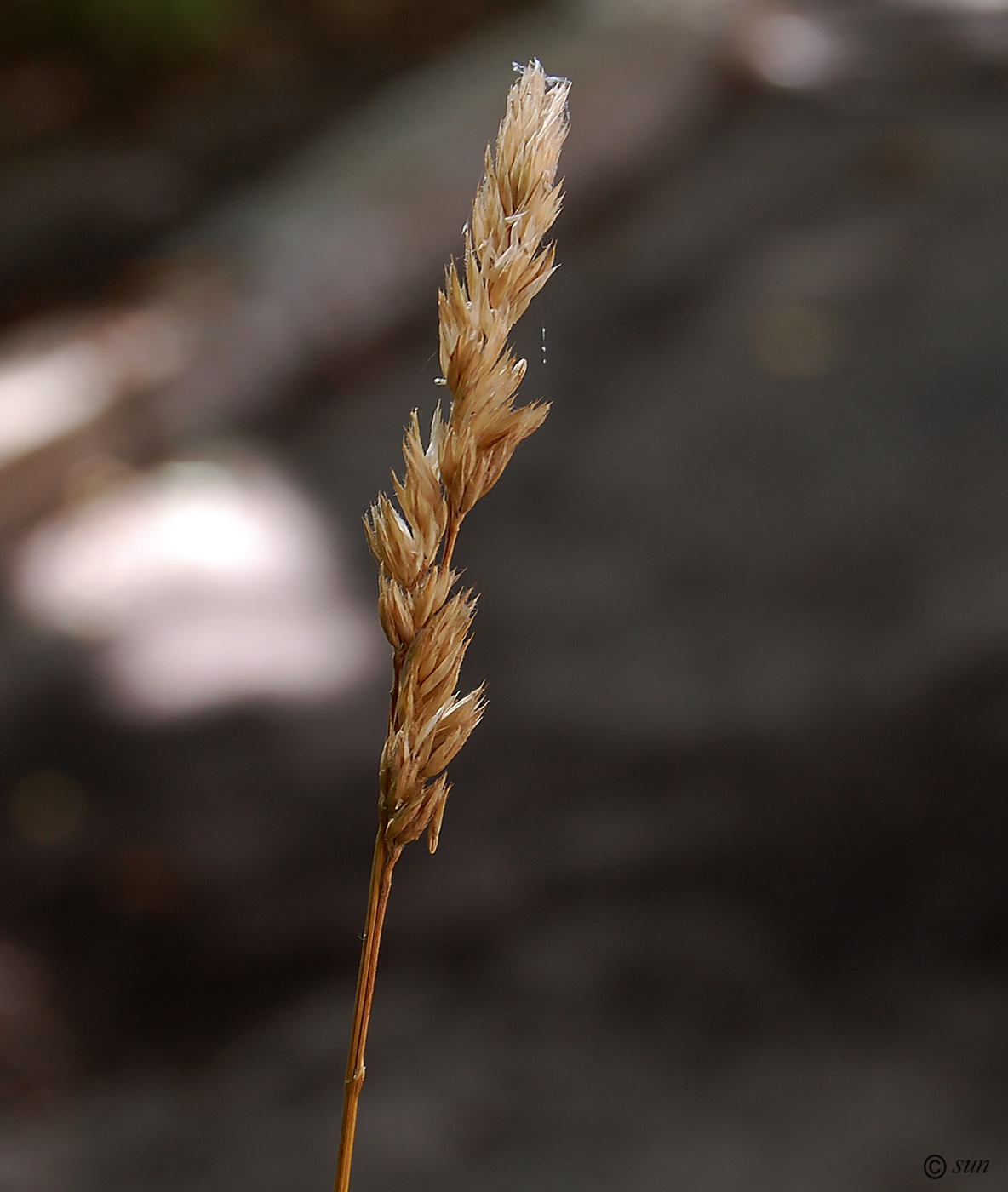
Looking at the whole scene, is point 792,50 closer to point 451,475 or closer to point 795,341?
point 795,341

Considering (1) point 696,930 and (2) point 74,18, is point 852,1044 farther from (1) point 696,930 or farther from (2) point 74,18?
(2) point 74,18

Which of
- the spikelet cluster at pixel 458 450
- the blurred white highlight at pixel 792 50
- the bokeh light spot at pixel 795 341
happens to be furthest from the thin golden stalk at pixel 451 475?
the blurred white highlight at pixel 792 50

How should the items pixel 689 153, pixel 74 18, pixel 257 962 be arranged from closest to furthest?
pixel 257 962, pixel 689 153, pixel 74 18

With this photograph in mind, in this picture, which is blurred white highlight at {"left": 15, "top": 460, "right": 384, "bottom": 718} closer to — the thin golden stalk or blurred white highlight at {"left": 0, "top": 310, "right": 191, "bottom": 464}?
blurred white highlight at {"left": 0, "top": 310, "right": 191, "bottom": 464}

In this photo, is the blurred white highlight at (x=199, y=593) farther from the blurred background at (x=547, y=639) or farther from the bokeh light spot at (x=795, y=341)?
the bokeh light spot at (x=795, y=341)

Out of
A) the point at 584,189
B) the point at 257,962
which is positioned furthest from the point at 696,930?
the point at 584,189

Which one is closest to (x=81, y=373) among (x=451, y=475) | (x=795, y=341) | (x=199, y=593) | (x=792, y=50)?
(x=199, y=593)

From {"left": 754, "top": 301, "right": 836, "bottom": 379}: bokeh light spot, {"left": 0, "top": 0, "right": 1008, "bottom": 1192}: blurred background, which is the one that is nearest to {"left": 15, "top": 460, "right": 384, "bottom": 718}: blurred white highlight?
{"left": 0, "top": 0, "right": 1008, "bottom": 1192}: blurred background

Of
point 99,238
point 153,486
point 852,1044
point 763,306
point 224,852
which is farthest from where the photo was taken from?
point 99,238
